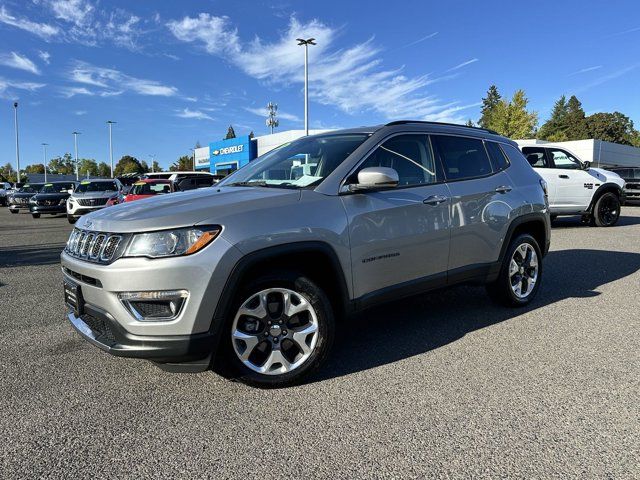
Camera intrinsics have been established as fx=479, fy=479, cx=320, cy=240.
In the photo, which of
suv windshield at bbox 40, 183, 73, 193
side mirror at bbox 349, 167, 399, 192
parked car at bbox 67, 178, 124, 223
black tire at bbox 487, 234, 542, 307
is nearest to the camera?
side mirror at bbox 349, 167, 399, 192

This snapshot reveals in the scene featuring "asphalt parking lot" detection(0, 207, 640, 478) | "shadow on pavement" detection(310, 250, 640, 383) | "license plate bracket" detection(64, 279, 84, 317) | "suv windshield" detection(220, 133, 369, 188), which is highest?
"suv windshield" detection(220, 133, 369, 188)

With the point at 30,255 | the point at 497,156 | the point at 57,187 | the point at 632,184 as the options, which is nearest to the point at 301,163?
the point at 497,156

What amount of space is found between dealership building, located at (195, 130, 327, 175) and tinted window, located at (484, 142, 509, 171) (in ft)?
124

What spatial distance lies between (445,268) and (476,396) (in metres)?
1.30

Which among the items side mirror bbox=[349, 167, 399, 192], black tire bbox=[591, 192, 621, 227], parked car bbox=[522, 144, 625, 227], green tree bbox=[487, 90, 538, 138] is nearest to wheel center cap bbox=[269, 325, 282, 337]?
side mirror bbox=[349, 167, 399, 192]

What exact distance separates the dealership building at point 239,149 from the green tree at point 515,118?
70.2 ft

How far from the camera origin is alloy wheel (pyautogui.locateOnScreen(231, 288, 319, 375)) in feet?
10.00

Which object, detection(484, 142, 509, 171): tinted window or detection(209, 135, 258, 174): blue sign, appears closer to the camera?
detection(484, 142, 509, 171): tinted window

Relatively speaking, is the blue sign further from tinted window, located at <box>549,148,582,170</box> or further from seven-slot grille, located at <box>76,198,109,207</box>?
tinted window, located at <box>549,148,582,170</box>

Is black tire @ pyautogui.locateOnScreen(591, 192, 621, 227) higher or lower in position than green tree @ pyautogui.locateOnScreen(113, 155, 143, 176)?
lower

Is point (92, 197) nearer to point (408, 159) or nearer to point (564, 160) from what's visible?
point (564, 160)

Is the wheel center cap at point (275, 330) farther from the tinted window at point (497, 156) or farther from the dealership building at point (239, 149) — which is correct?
the dealership building at point (239, 149)

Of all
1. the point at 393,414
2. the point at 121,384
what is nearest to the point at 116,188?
the point at 121,384

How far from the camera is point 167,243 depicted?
2740mm
